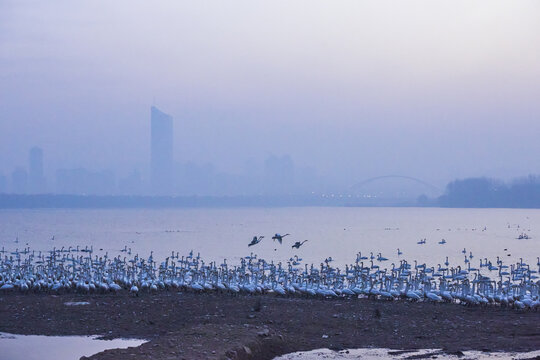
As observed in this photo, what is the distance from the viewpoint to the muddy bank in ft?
44.2

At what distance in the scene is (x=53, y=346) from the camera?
14.4 m

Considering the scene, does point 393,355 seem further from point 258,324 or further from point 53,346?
point 53,346

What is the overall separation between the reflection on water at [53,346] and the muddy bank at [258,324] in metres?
0.55

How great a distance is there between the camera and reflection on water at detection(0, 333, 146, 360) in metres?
13.5

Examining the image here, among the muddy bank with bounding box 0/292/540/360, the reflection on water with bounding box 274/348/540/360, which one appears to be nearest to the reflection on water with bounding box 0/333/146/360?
the muddy bank with bounding box 0/292/540/360

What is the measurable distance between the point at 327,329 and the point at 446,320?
323 cm

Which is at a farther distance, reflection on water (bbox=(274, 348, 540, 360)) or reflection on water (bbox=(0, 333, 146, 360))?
reflection on water (bbox=(0, 333, 146, 360))

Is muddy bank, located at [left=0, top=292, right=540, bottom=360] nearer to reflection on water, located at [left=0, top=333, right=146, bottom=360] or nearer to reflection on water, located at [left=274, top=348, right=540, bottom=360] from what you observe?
reflection on water, located at [left=274, top=348, right=540, bottom=360]

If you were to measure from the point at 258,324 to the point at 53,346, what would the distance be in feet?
14.7

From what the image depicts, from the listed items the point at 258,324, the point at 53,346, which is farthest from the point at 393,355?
the point at 53,346

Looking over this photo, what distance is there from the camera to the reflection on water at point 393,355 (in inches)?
521

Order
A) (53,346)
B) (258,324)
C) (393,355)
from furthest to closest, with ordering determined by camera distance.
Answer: (258,324), (53,346), (393,355)

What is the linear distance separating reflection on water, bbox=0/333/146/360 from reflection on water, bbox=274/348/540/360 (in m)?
3.51

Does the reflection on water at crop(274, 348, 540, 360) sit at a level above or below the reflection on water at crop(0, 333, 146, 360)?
below
